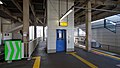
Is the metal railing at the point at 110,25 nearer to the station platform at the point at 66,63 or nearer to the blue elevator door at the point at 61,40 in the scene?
the blue elevator door at the point at 61,40

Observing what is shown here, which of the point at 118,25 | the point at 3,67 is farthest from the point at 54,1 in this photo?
the point at 118,25

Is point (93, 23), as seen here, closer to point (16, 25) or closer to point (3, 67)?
point (16, 25)

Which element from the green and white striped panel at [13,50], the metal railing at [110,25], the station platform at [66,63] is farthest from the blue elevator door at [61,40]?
the metal railing at [110,25]

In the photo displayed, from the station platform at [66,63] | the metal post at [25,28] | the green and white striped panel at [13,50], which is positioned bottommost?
the station platform at [66,63]

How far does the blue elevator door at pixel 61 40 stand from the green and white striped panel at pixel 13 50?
3.69 m

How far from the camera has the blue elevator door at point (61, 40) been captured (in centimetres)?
974

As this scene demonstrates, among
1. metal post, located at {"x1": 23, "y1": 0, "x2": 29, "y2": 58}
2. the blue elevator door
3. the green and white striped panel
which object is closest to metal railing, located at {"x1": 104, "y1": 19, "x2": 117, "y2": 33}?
the blue elevator door

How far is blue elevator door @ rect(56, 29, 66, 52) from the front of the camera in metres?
9.74

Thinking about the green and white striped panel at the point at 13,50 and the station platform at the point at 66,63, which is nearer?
the station platform at the point at 66,63

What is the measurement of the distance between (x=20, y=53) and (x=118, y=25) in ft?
36.3

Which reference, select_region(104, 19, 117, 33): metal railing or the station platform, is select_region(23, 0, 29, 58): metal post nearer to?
the station platform

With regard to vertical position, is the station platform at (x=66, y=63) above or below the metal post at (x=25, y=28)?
below

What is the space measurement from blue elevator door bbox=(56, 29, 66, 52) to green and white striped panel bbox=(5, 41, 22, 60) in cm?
369

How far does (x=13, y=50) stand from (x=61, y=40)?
437 centimetres
